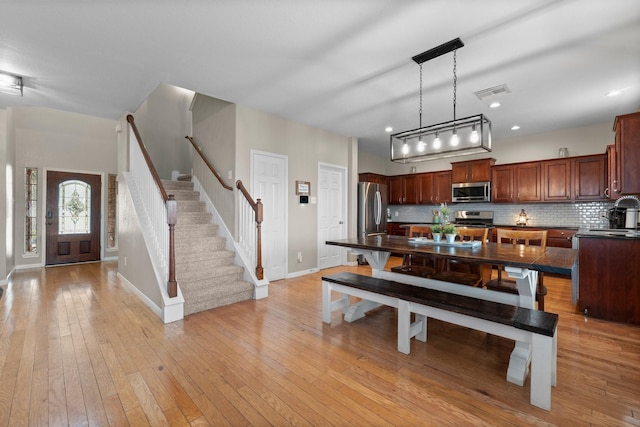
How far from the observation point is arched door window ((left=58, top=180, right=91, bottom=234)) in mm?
6527

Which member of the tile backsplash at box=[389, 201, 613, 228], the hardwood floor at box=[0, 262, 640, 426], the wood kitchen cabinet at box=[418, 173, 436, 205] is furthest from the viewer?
the wood kitchen cabinet at box=[418, 173, 436, 205]

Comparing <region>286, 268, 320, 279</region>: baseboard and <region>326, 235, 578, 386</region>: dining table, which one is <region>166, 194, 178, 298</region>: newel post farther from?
<region>286, 268, 320, 279</region>: baseboard

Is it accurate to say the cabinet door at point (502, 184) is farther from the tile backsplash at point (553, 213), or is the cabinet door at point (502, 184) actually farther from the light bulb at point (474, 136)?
the light bulb at point (474, 136)

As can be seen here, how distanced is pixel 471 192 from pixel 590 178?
1958 millimetres

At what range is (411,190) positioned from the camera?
777 cm

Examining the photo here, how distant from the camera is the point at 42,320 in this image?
124 inches

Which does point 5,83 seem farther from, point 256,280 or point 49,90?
point 256,280

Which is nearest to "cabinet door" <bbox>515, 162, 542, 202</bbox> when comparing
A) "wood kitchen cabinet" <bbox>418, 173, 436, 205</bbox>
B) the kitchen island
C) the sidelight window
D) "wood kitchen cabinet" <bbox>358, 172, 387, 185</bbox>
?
"wood kitchen cabinet" <bbox>418, 173, 436, 205</bbox>

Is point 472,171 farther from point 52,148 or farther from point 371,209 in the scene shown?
point 52,148

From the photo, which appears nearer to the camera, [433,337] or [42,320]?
[433,337]

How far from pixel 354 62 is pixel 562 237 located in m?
5.05

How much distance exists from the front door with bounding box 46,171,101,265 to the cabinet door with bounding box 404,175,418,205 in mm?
7710

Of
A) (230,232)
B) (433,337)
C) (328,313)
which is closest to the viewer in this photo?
(433,337)

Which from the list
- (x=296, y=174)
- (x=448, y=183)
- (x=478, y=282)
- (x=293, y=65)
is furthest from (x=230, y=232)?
(x=448, y=183)
